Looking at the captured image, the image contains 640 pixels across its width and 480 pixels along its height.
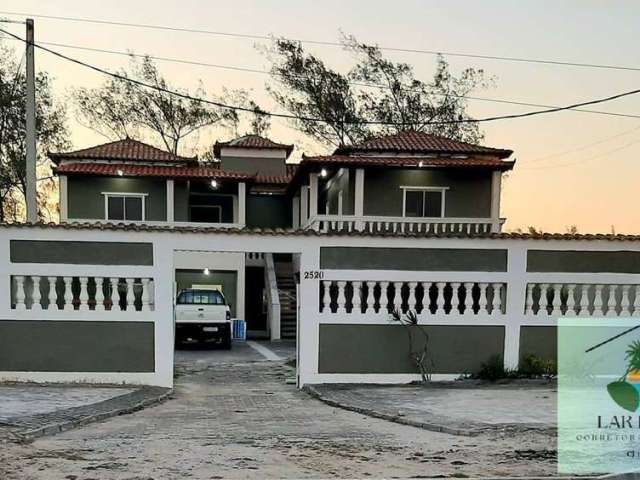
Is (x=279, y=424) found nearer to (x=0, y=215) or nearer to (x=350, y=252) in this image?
(x=350, y=252)

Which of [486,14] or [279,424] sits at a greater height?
[486,14]

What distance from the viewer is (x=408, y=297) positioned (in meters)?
10.1

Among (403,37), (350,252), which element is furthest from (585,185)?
(350,252)

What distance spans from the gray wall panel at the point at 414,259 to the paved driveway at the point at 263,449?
8.34 feet

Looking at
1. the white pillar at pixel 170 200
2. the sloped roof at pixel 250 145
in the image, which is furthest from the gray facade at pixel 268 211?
the white pillar at pixel 170 200

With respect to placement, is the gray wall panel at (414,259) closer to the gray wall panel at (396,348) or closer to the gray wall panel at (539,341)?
the gray wall panel at (396,348)

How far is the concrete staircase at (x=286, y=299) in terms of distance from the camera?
67.5ft

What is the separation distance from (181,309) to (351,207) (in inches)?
236

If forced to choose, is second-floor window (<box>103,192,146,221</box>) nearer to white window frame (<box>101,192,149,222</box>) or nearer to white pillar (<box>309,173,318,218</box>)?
white window frame (<box>101,192,149,222</box>)

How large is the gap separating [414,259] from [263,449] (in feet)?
16.5

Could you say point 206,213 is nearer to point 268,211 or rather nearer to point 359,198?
point 268,211

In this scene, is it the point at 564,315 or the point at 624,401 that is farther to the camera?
the point at 564,315

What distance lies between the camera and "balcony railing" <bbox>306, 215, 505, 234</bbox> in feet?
59.3

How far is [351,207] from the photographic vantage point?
19.2 metres
